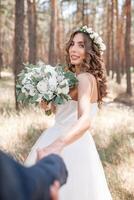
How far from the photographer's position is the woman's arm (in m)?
2.39

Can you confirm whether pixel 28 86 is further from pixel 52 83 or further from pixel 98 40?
pixel 98 40

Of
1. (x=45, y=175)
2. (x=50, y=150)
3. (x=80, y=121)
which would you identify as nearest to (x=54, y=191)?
(x=45, y=175)

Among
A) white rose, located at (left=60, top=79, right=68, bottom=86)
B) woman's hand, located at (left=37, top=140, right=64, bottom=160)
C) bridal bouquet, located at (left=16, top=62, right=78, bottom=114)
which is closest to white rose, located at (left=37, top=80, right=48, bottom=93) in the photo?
bridal bouquet, located at (left=16, top=62, right=78, bottom=114)

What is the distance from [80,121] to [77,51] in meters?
0.91

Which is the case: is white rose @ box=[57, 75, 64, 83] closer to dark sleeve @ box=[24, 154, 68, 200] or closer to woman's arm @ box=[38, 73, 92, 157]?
woman's arm @ box=[38, 73, 92, 157]

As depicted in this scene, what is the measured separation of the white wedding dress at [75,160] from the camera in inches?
149

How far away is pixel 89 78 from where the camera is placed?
3510mm

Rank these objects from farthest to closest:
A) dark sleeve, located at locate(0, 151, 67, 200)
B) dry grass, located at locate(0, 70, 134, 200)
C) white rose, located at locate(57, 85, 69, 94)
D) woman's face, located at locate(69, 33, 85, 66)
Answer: dry grass, located at locate(0, 70, 134, 200), woman's face, located at locate(69, 33, 85, 66), white rose, located at locate(57, 85, 69, 94), dark sleeve, located at locate(0, 151, 67, 200)

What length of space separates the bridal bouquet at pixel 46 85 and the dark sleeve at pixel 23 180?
2.15m

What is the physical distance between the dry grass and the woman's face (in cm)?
216

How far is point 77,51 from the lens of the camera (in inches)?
145

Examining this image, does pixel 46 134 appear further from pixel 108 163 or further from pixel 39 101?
pixel 108 163

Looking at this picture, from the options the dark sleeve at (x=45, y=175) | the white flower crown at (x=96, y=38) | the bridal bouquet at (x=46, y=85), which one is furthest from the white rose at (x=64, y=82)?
the dark sleeve at (x=45, y=175)

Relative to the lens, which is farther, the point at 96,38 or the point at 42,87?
the point at 96,38
